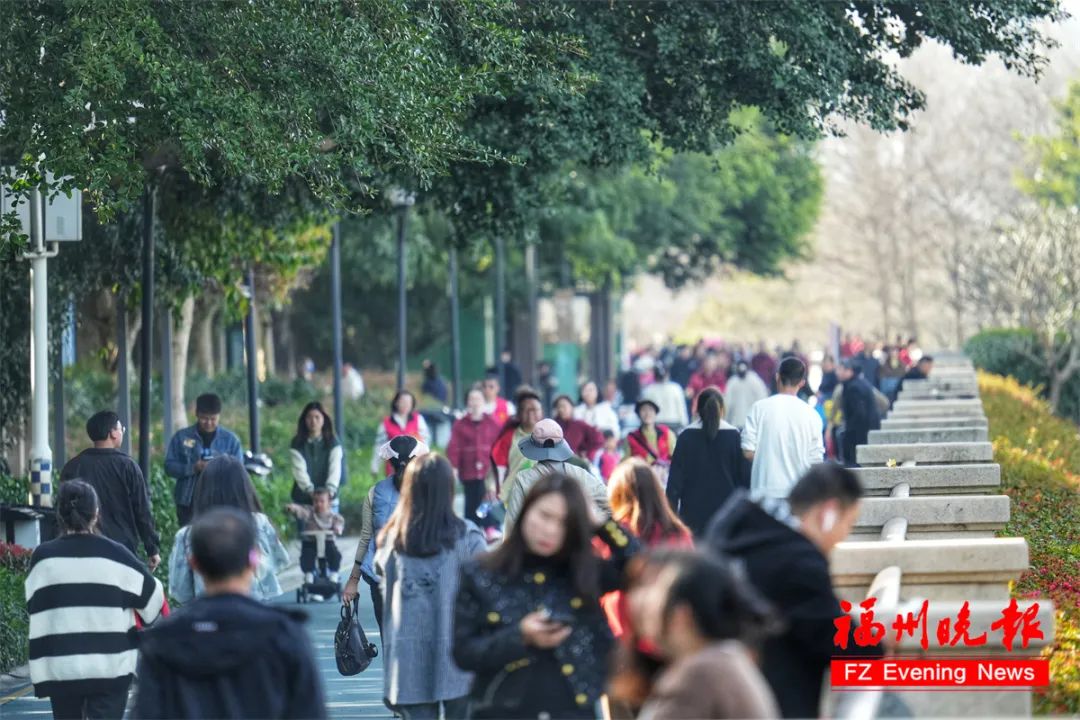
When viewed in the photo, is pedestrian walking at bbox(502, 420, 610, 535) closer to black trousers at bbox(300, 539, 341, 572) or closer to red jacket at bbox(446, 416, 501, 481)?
black trousers at bbox(300, 539, 341, 572)

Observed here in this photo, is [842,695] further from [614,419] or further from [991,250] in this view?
[991,250]

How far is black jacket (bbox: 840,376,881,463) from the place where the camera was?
773 inches

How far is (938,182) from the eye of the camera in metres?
70.0

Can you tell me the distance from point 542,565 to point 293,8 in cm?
762

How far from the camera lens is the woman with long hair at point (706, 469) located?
12.7 meters

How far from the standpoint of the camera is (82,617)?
26.0ft

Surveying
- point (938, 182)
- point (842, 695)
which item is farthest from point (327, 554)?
point (938, 182)

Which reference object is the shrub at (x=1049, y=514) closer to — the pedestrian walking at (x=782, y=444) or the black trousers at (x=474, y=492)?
the pedestrian walking at (x=782, y=444)

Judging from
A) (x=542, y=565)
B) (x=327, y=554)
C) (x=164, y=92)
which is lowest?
(x=327, y=554)

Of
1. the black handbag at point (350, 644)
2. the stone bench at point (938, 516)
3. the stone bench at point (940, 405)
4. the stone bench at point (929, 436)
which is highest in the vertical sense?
the stone bench at point (940, 405)

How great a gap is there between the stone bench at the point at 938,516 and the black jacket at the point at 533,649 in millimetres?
4732

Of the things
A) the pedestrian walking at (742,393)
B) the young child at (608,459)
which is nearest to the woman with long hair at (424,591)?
the young child at (608,459)

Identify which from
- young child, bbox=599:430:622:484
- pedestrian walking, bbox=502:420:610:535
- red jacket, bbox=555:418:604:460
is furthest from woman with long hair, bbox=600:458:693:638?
young child, bbox=599:430:622:484

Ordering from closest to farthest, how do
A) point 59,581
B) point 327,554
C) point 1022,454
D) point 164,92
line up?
point 59,581 < point 164,92 < point 327,554 < point 1022,454
